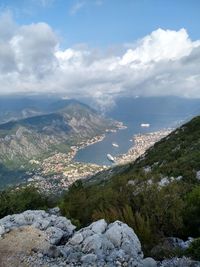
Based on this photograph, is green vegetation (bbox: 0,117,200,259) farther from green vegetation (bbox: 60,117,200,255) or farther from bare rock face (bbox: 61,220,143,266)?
bare rock face (bbox: 61,220,143,266)

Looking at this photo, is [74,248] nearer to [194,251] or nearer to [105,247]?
[105,247]

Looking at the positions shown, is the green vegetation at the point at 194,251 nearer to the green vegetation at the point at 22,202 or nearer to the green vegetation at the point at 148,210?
the green vegetation at the point at 148,210

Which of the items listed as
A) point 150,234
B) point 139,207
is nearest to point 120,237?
point 150,234

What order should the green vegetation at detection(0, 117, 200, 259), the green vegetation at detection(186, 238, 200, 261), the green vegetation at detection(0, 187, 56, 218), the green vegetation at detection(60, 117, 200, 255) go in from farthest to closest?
the green vegetation at detection(0, 187, 56, 218) → the green vegetation at detection(60, 117, 200, 255) → the green vegetation at detection(0, 117, 200, 259) → the green vegetation at detection(186, 238, 200, 261)

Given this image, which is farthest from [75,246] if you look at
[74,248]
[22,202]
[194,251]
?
[22,202]

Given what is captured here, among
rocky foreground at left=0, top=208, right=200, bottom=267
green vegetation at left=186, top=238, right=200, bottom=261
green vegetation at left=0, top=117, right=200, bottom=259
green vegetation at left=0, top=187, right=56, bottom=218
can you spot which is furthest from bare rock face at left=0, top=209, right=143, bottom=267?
green vegetation at left=0, top=187, right=56, bottom=218

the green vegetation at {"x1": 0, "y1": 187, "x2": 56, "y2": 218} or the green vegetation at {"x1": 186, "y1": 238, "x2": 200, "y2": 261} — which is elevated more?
the green vegetation at {"x1": 186, "y1": 238, "x2": 200, "y2": 261}

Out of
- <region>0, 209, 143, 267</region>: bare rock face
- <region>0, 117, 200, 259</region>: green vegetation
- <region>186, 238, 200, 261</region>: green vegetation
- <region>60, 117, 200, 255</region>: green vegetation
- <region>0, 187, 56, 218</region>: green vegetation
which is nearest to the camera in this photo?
<region>186, 238, 200, 261</region>: green vegetation

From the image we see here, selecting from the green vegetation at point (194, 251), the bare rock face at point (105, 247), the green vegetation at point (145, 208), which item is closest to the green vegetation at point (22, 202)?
the green vegetation at point (145, 208)

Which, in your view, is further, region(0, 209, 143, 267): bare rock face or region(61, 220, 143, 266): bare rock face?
region(0, 209, 143, 267): bare rock face
